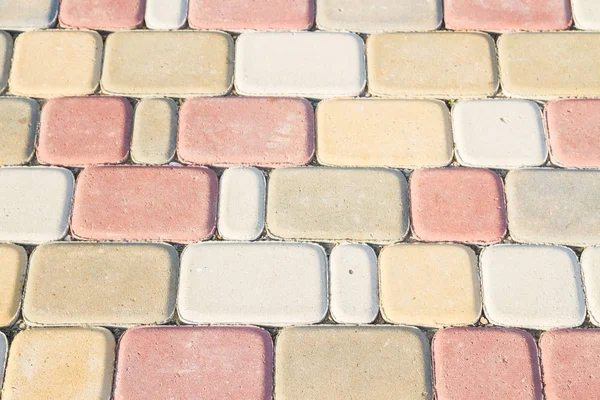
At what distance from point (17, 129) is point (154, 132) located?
0.27m

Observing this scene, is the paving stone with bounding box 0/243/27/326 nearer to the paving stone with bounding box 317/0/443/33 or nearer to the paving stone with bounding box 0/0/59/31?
the paving stone with bounding box 0/0/59/31

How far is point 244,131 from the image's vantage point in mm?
1122

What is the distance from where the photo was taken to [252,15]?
3.93ft

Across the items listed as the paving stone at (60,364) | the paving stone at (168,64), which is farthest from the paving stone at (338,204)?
the paving stone at (60,364)

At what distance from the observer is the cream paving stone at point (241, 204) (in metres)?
1.07

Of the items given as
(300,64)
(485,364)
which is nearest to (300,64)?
(300,64)

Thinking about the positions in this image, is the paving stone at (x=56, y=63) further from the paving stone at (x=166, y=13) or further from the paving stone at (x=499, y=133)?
the paving stone at (x=499, y=133)

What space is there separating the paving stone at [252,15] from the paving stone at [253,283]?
1.53ft

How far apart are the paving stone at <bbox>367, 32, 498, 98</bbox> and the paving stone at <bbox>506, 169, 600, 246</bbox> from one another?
0.21 metres

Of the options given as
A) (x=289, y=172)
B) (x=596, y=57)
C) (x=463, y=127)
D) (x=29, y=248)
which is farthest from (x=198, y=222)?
(x=596, y=57)

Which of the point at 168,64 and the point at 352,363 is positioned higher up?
the point at 168,64

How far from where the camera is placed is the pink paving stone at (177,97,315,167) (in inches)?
43.7

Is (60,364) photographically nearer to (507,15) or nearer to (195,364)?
(195,364)

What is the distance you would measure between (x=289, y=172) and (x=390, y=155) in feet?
0.66
